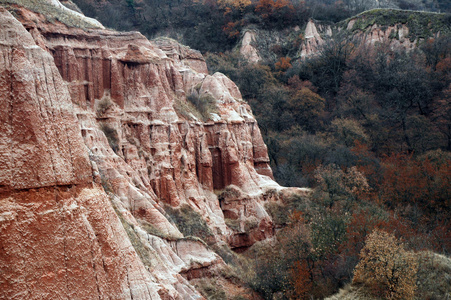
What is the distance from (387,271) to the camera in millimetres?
20453

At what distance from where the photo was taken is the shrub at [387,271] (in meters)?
19.9

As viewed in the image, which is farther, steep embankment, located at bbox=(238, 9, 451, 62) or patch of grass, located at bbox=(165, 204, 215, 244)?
steep embankment, located at bbox=(238, 9, 451, 62)

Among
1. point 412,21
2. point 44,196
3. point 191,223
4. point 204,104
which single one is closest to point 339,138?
point 204,104

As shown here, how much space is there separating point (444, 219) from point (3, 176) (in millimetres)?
30741

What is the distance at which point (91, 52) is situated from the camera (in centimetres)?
2756

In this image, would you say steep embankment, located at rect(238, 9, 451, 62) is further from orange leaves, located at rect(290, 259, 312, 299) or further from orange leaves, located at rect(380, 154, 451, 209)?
orange leaves, located at rect(290, 259, 312, 299)

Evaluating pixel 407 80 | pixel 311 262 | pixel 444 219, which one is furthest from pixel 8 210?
pixel 407 80

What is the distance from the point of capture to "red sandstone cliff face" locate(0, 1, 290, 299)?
920 centimetres

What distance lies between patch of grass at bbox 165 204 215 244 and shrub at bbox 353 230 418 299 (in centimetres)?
984

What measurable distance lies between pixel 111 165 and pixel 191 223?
7.12 m

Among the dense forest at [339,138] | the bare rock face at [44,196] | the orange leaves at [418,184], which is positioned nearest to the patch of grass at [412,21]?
the dense forest at [339,138]

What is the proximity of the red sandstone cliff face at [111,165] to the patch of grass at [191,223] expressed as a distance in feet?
1.18

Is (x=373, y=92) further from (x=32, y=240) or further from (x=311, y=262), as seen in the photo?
(x=32, y=240)

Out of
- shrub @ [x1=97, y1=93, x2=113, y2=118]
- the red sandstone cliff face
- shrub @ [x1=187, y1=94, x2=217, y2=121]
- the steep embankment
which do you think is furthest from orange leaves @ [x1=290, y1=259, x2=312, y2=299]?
the steep embankment
